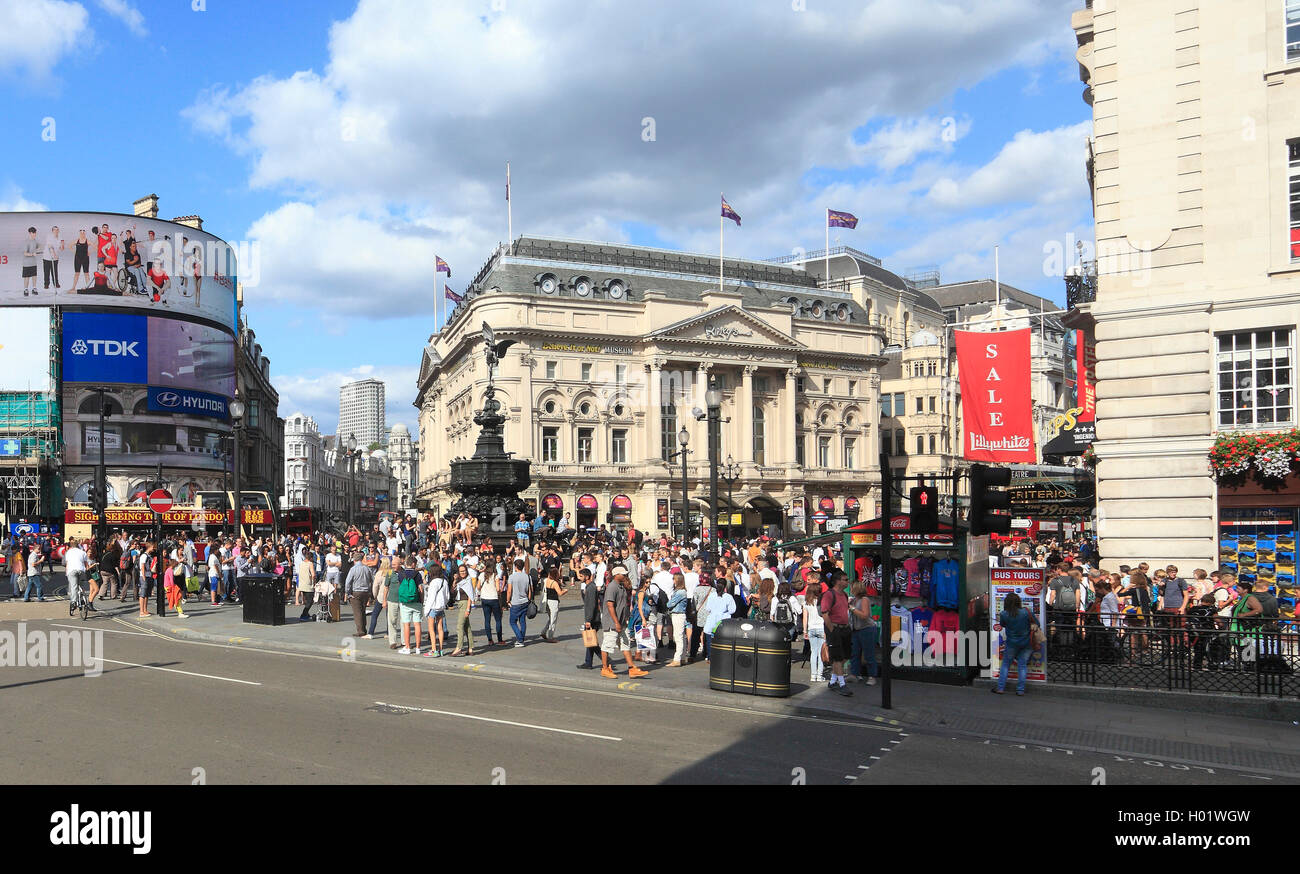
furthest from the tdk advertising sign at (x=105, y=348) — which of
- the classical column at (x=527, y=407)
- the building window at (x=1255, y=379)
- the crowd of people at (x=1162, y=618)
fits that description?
the building window at (x=1255, y=379)

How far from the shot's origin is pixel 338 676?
53.3 feet

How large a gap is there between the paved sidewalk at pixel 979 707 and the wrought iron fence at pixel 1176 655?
0.36 metres

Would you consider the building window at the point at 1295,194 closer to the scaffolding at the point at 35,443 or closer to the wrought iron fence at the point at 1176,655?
the wrought iron fence at the point at 1176,655

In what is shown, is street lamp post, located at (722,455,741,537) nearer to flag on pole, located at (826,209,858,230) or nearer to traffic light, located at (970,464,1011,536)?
flag on pole, located at (826,209,858,230)

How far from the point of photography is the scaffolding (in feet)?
212

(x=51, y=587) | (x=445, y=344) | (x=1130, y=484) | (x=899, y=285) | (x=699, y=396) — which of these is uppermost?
(x=899, y=285)

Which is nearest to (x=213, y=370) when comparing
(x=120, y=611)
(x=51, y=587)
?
(x=51, y=587)

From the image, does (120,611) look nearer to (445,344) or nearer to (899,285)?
(445,344)

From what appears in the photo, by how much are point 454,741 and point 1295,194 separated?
18.5 metres

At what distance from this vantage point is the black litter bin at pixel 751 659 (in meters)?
14.7
